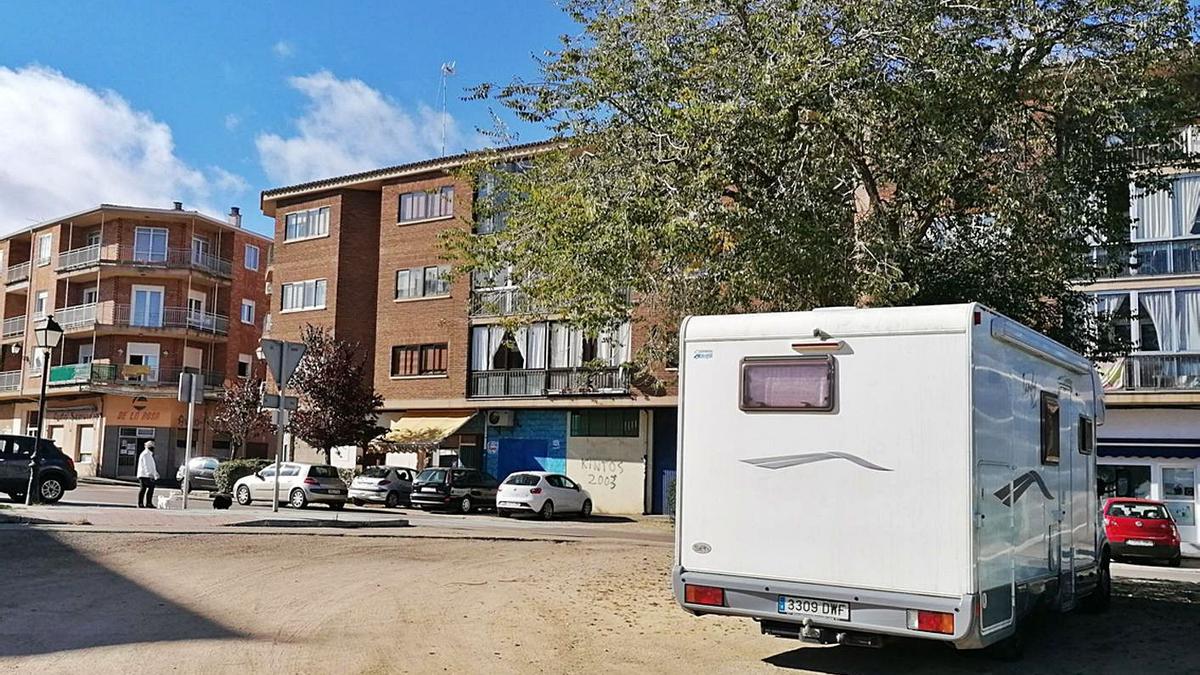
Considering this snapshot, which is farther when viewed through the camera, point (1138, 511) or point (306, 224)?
point (306, 224)

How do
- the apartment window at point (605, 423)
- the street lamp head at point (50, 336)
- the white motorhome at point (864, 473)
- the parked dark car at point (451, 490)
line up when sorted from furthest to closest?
the apartment window at point (605, 423), the parked dark car at point (451, 490), the street lamp head at point (50, 336), the white motorhome at point (864, 473)

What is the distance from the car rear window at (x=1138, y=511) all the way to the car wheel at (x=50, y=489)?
2394 cm

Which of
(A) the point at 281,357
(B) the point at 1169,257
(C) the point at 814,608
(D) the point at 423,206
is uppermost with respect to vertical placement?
(D) the point at 423,206

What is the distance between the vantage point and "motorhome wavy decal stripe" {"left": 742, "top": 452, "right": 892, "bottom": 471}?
26.2 ft

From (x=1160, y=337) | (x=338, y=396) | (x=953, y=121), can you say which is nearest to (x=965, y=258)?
(x=953, y=121)

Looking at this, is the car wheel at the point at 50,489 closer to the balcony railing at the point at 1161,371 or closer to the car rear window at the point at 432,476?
the car rear window at the point at 432,476

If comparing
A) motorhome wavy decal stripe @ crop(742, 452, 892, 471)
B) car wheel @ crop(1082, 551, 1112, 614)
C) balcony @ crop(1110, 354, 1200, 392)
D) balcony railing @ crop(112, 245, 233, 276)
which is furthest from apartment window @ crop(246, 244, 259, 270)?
motorhome wavy decal stripe @ crop(742, 452, 892, 471)

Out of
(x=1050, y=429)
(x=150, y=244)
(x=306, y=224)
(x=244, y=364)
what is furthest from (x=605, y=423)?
(x=150, y=244)

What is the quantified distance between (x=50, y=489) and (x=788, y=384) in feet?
76.1

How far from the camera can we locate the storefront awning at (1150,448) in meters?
28.3

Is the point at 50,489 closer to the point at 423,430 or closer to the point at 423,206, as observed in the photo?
the point at 423,430

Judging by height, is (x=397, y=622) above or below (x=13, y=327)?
below

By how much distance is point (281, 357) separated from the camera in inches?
772

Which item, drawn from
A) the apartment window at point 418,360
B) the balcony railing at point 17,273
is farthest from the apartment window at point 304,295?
the balcony railing at point 17,273
